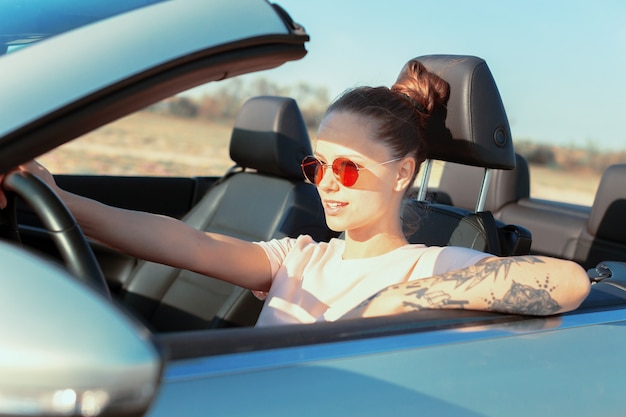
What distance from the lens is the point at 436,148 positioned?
2.41 meters

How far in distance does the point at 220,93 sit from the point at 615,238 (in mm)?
15136

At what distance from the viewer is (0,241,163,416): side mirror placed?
92 centimetres

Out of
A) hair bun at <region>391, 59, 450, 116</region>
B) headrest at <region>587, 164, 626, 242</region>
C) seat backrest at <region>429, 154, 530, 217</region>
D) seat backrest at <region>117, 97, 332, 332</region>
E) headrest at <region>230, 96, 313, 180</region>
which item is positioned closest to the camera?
hair bun at <region>391, 59, 450, 116</region>

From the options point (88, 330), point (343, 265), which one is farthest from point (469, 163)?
point (88, 330)

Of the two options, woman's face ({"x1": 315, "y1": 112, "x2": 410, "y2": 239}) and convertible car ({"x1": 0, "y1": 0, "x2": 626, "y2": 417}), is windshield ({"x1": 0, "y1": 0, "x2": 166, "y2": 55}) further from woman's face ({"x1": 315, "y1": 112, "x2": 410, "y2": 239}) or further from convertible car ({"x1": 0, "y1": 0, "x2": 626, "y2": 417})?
woman's face ({"x1": 315, "y1": 112, "x2": 410, "y2": 239})

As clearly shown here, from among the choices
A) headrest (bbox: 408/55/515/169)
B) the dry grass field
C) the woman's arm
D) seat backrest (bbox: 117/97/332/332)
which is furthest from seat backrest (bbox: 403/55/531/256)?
the dry grass field

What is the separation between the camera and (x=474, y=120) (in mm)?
2275

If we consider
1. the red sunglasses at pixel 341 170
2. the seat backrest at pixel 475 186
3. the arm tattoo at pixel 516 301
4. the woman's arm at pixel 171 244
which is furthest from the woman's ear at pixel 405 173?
the seat backrest at pixel 475 186

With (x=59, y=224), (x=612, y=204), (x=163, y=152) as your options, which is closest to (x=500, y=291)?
(x=59, y=224)

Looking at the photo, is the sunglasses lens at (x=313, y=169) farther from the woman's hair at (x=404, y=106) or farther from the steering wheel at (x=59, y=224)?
the steering wheel at (x=59, y=224)

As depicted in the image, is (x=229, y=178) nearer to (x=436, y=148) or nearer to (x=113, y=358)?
(x=436, y=148)

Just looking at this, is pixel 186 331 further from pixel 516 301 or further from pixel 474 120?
pixel 474 120

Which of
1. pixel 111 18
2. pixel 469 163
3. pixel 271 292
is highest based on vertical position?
pixel 111 18

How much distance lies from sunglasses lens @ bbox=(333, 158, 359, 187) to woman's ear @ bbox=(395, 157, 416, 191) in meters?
0.18
